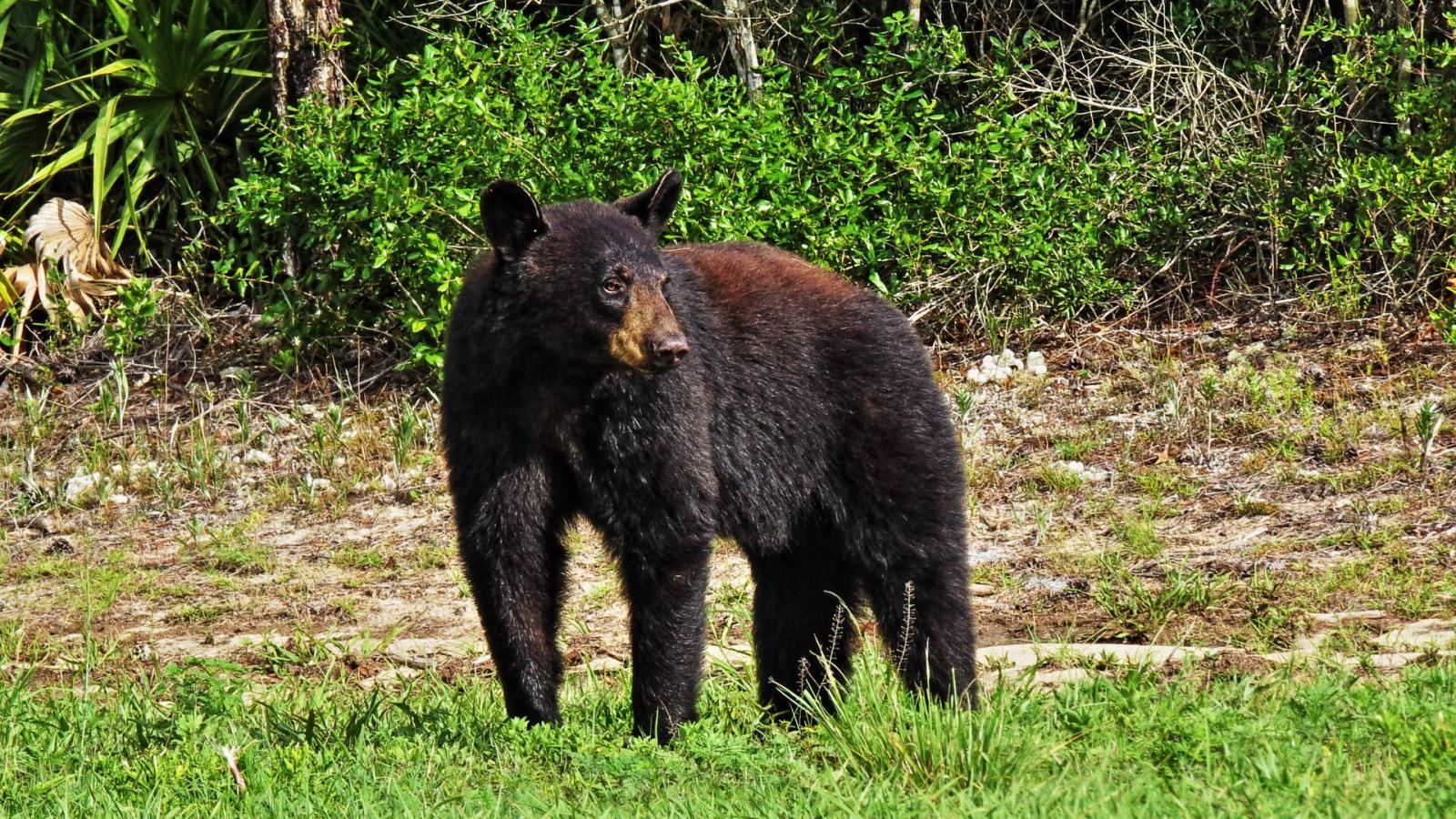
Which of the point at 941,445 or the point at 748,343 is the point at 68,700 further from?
the point at 941,445

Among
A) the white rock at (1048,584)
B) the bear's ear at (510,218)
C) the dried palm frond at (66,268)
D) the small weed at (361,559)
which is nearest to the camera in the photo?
the bear's ear at (510,218)

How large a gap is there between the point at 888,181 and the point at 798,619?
14.8 feet

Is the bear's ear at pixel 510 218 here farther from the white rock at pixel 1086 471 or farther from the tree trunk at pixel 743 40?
the tree trunk at pixel 743 40

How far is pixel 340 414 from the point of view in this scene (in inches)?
367

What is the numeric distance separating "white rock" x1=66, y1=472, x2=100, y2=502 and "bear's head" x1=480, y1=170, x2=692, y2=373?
489cm

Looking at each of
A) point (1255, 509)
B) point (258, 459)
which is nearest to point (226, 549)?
point (258, 459)

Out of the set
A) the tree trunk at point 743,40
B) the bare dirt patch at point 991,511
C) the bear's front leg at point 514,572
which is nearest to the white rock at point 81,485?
the bare dirt patch at point 991,511

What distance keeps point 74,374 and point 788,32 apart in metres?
5.12

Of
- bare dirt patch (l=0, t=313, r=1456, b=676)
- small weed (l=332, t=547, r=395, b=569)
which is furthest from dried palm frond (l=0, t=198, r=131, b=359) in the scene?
small weed (l=332, t=547, r=395, b=569)

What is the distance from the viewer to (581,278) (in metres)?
4.80

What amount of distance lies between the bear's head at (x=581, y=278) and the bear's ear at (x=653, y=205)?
0.57 ft

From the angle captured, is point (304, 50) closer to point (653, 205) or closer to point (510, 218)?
point (653, 205)

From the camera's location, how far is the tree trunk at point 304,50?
9852mm

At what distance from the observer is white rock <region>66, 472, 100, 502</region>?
8.79m
